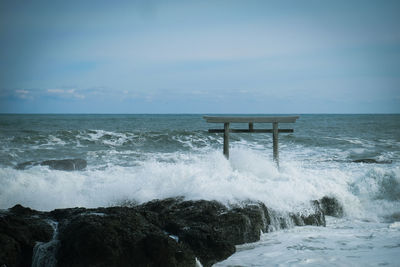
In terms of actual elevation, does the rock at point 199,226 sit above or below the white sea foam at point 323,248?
above

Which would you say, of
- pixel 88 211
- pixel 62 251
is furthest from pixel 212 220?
pixel 62 251

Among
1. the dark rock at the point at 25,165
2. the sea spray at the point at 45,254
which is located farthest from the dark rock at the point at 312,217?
the dark rock at the point at 25,165

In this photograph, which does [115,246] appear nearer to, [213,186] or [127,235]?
[127,235]

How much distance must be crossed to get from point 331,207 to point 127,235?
5.40m

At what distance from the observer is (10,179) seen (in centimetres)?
830

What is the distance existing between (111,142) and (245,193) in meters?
14.4

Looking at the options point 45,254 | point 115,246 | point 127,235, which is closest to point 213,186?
point 127,235

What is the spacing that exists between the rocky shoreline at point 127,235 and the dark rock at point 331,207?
257cm

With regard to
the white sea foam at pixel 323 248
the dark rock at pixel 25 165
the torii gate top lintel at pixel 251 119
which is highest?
the torii gate top lintel at pixel 251 119

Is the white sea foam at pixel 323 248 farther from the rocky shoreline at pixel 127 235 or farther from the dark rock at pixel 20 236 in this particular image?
the dark rock at pixel 20 236

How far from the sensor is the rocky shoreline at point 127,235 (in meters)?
4.41

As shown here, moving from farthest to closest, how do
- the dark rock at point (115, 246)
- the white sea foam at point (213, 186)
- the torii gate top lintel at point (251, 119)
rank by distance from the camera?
the torii gate top lintel at point (251, 119) → the white sea foam at point (213, 186) → the dark rock at point (115, 246)

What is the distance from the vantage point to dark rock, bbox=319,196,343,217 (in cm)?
825

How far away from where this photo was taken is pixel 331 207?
8.32 m
